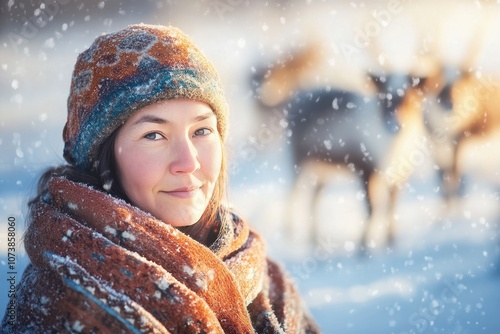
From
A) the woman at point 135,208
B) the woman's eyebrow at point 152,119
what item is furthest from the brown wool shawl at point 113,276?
the woman's eyebrow at point 152,119

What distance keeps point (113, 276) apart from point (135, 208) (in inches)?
9.1

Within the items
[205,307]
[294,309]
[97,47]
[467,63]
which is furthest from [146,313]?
[467,63]

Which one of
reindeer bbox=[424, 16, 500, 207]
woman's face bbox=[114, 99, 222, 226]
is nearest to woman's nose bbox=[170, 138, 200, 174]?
woman's face bbox=[114, 99, 222, 226]

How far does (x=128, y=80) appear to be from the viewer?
5.01 ft

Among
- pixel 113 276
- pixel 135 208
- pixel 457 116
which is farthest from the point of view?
pixel 457 116

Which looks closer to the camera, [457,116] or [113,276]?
[113,276]

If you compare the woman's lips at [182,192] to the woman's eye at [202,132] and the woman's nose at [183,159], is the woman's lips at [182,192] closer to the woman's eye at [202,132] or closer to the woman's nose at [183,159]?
the woman's nose at [183,159]

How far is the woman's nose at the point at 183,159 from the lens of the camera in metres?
1.50

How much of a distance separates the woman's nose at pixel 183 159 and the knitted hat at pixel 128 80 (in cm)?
14

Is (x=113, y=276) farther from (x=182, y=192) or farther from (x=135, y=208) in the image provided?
(x=182, y=192)

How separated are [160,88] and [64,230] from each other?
1.57ft

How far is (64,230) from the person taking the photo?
1409 millimetres

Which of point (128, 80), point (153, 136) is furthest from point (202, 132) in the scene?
point (128, 80)

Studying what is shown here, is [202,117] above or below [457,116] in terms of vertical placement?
below
